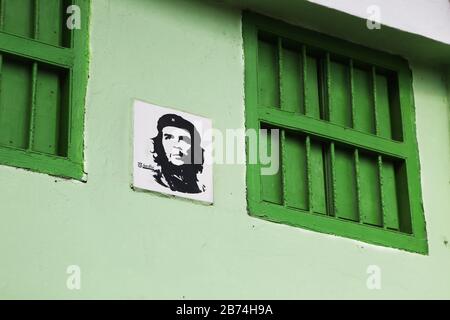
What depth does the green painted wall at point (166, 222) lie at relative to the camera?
6.66 metres

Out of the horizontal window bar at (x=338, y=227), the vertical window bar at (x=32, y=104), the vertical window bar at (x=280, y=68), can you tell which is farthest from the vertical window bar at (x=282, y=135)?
the vertical window bar at (x=32, y=104)

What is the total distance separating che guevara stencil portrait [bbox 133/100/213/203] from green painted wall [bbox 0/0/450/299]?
0.21ft

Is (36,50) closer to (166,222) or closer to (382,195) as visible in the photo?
(166,222)

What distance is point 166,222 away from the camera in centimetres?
707

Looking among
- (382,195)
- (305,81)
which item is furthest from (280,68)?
(382,195)

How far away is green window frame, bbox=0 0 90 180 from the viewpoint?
22.5 feet

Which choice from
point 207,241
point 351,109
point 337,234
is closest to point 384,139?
point 351,109

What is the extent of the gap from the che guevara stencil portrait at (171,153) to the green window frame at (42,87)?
366 millimetres

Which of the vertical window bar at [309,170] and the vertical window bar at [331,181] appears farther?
the vertical window bar at [331,181]

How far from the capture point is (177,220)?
7117mm

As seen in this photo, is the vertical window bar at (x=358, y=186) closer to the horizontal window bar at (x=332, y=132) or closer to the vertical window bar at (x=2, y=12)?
the horizontal window bar at (x=332, y=132)

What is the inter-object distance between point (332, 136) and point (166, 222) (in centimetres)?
141
